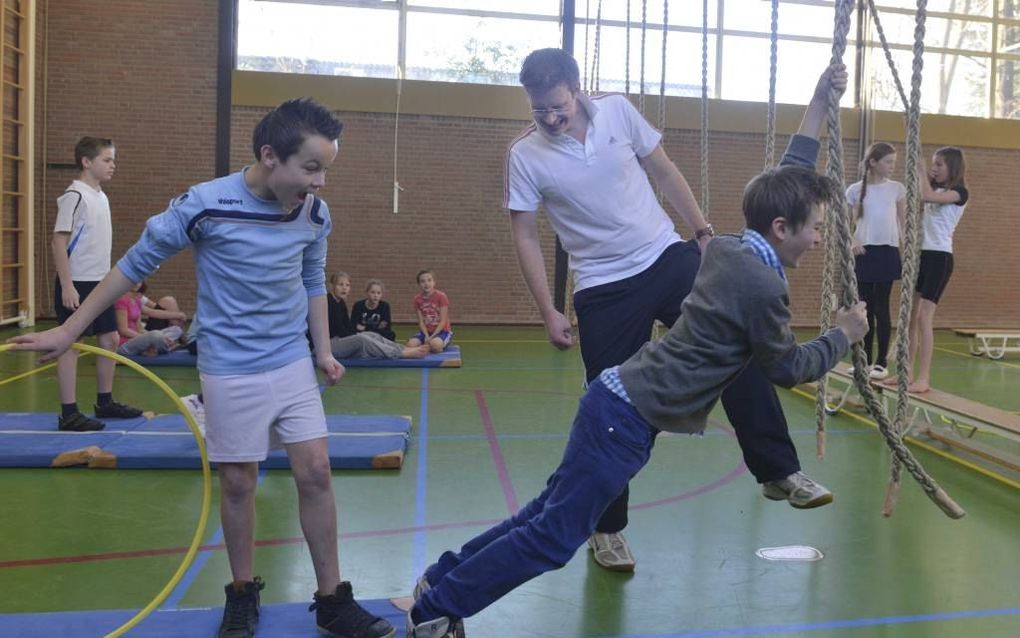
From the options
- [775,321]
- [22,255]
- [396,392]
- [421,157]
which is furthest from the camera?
[421,157]

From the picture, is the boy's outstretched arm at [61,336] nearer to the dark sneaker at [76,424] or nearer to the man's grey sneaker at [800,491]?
the man's grey sneaker at [800,491]

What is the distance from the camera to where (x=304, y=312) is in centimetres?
241

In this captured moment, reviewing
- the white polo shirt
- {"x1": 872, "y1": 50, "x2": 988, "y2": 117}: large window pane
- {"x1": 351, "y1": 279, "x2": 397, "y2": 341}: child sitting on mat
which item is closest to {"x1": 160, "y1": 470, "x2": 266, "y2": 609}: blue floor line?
the white polo shirt

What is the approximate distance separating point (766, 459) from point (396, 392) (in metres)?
4.13

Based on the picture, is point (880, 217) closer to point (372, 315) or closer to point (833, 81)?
point (833, 81)

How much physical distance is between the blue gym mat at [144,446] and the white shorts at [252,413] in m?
1.63

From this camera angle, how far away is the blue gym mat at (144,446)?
407 centimetres

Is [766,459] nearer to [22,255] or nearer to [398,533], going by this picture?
[398,533]

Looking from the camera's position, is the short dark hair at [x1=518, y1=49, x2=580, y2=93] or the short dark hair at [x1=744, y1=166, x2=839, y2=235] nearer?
the short dark hair at [x1=744, y1=166, x2=839, y2=235]

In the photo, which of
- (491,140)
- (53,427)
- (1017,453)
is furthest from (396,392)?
(491,140)

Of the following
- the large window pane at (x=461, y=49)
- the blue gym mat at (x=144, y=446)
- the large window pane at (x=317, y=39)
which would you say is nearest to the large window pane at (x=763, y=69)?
the large window pane at (x=461, y=49)

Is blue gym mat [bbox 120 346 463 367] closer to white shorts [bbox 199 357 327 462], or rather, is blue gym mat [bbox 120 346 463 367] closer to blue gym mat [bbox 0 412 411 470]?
blue gym mat [bbox 0 412 411 470]

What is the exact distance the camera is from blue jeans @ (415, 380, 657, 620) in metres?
2.03

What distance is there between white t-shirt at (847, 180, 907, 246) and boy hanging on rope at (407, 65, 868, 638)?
3788 millimetres
